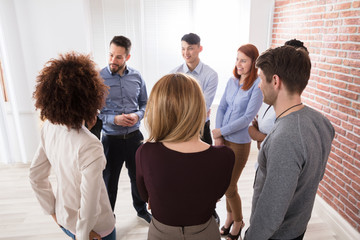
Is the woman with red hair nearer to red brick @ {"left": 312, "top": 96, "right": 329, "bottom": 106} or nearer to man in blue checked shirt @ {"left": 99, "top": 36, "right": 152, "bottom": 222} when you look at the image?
man in blue checked shirt @ {"left": 99, "top": 36, "right": 152, "bottom": 222}

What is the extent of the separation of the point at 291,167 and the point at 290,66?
431mm

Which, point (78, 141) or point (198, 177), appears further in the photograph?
point (78, 141)

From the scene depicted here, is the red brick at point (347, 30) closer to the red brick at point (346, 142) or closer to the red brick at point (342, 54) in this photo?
the red brick at point (342, 54)

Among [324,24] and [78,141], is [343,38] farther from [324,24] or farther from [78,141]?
[78,141]

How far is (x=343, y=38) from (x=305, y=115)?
166 centimetres

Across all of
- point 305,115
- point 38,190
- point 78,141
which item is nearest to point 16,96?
point 38,190

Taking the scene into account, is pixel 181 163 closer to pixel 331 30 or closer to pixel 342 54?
pixel 342 54

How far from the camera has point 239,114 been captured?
85.4 inches

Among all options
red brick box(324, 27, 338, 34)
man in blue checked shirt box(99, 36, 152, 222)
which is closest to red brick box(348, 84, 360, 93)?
red brick box(324, 27, 338, 34)

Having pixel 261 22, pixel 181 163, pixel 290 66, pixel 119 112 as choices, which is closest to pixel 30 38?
pixel 119 112

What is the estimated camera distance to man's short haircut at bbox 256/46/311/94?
1123 millimetres

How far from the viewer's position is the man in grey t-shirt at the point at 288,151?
1.05 m

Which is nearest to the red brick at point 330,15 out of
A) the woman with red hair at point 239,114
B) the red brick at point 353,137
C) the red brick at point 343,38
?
the red brick at point 343,38

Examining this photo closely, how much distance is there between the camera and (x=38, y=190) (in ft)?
4.39
